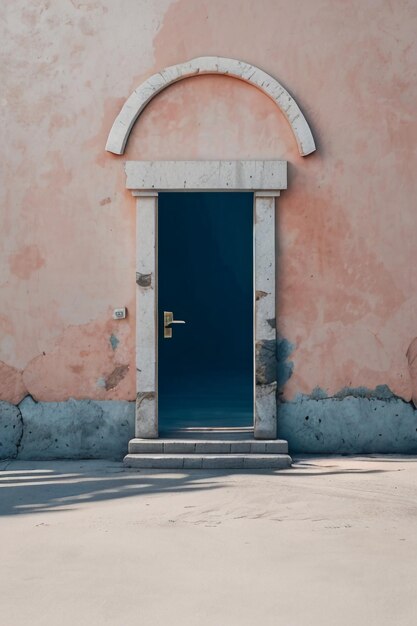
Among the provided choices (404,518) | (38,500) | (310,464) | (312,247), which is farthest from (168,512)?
(312,247)

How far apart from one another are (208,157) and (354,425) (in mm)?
2639

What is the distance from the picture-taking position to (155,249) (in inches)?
308

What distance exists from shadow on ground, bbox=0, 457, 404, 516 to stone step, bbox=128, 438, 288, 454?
205 mm

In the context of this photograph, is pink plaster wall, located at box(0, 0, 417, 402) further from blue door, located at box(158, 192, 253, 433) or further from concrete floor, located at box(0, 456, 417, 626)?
blue door, located at box(158, 192, 253, 433)

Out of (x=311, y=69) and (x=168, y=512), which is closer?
(x=168, y=512)

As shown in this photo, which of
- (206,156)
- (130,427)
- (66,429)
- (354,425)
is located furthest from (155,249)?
(354,425)

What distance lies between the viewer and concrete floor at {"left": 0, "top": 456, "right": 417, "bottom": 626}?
150 inches

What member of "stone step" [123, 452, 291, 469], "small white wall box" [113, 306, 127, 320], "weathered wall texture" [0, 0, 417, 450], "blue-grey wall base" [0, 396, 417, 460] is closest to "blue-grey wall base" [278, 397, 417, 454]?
"blue-grey wall base" [0, 396, 417, 460]

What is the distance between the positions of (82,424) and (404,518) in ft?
10.7

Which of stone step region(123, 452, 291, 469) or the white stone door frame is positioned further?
the white stone door frame

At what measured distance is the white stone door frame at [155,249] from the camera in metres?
7.76

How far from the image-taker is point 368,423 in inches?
306

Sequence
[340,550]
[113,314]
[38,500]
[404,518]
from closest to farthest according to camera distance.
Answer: [340,550] < [404,518] < [38,500] < [113,314]

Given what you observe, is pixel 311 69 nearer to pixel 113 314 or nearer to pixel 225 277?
pixel 113 314
